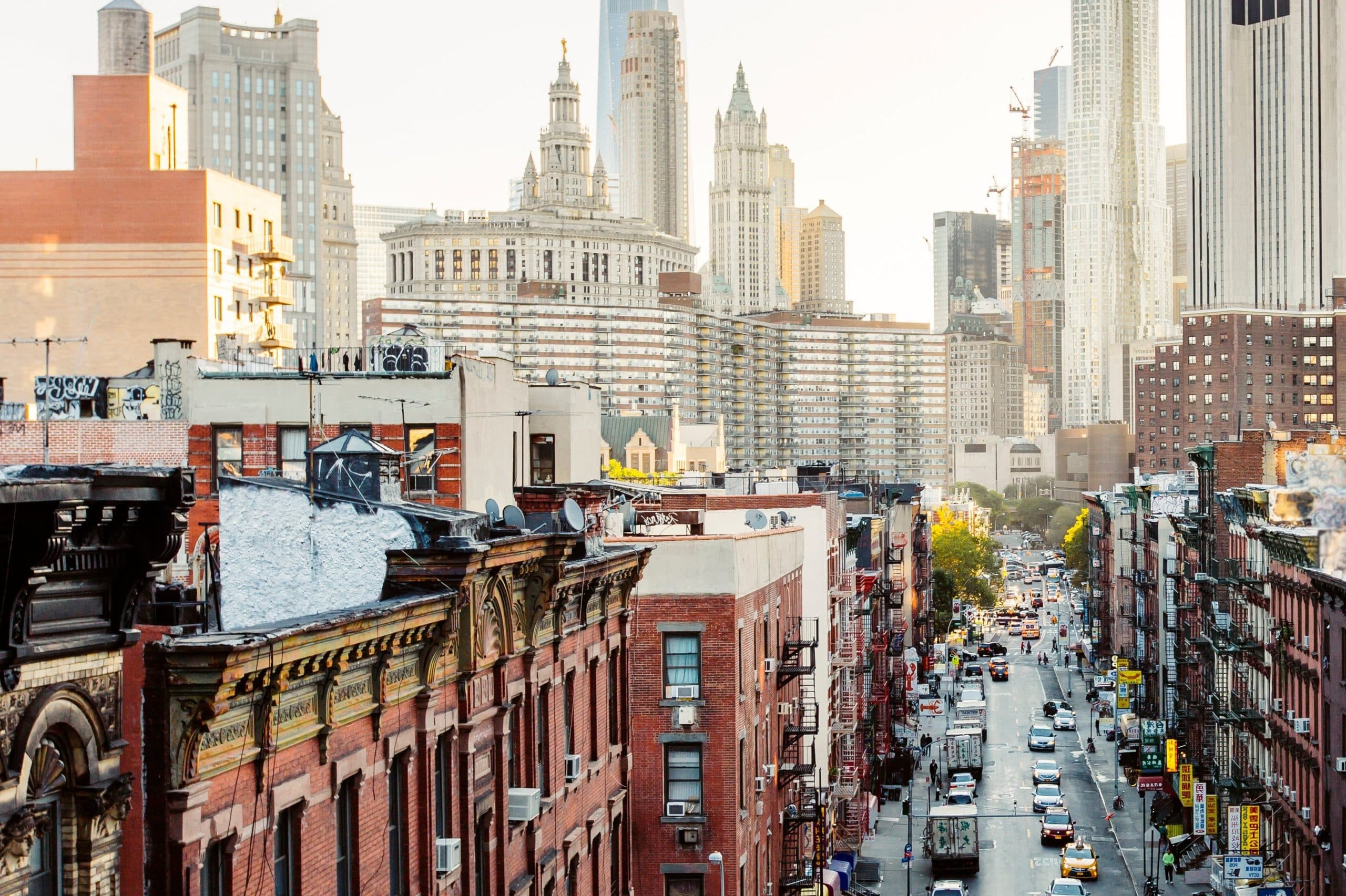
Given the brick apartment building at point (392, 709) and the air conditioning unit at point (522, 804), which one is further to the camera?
the air conditioning unit at point (522, 804)

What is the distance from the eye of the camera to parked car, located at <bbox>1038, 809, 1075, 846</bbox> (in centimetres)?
8669

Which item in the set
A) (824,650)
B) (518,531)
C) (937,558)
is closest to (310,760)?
(518,531)

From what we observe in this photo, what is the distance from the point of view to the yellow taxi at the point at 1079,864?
250 ft

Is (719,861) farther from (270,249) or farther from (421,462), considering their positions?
(270,249)

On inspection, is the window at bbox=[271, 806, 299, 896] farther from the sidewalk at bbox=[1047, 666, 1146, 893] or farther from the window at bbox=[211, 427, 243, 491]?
the sidewalk at bbox=[1047, 666, 1146, 893]

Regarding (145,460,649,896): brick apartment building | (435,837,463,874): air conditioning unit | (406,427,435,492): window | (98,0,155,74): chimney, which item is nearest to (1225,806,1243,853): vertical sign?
(406,427,435,492): window

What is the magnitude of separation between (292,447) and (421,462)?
311 centimetres

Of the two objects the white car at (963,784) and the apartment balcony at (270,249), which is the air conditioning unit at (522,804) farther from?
the white car at (963,784)

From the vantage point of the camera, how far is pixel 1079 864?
76.2m

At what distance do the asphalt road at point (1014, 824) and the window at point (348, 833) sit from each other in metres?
58.2

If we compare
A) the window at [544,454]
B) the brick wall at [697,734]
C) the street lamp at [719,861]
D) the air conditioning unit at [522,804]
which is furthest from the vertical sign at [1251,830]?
the air conditioning unit at [522,804]

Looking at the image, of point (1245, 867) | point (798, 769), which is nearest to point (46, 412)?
point (798, 769)

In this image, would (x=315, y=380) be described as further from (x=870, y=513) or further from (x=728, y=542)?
(x=870, y=513)

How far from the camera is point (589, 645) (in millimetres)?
31891
